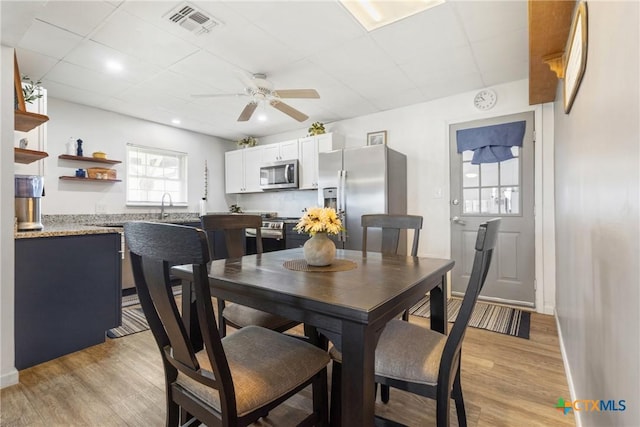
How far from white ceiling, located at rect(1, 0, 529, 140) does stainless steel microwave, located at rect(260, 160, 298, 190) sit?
3.44ft

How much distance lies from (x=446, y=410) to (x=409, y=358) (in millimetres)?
200

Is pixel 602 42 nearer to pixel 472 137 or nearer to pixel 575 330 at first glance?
pixel 575 330

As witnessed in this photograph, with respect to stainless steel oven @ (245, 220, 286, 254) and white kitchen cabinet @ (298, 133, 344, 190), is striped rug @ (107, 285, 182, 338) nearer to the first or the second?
stainless steel oven @ (245, 220, 286, 254)

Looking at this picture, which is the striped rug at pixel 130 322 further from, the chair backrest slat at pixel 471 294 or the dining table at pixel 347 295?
the chair backrest slat at pixel 471 294

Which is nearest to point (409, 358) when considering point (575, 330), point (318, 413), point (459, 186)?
point (318, 413)

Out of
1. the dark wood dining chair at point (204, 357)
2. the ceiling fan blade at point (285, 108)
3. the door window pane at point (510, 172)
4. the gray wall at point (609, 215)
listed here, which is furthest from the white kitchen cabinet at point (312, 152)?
the dark wood dining chair at point (204, 357)

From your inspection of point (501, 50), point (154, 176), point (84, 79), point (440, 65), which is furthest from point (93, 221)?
point (501, 50)

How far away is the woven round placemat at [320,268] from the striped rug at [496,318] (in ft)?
4.82

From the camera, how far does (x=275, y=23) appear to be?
224cm

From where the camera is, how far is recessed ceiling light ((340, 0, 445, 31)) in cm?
208

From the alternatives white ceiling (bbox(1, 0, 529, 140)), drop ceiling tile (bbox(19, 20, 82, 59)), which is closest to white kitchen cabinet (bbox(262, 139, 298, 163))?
white ceiling (bbox(1, 0, 529, 140))

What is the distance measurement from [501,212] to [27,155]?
14.4 feet

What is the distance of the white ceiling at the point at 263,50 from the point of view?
2104 millimetres

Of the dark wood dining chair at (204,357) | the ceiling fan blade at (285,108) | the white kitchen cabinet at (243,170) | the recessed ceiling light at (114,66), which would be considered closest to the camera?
the dark wood dining chair at (204,357)
